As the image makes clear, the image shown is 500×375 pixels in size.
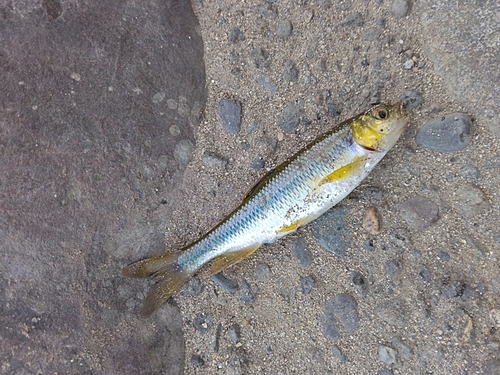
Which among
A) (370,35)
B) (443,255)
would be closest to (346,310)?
(443,255)

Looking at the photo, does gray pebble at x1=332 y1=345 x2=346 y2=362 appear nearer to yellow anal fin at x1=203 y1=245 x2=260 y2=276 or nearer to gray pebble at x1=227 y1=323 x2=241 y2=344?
gray pebble at x1=227 y1=323 x2=241 y2=344

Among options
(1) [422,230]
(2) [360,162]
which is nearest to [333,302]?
(1) [422,230]

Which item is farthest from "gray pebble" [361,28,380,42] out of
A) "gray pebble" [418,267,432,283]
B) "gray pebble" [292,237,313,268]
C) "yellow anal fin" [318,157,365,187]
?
"gray pebble" [418,267,432,283]

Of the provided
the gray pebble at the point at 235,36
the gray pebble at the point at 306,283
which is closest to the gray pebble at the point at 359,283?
the gray pebble at the point at 306,283

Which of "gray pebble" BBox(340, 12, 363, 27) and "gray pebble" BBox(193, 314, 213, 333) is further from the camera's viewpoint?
"gray pebble" BBox(193, 314, 213, 333)

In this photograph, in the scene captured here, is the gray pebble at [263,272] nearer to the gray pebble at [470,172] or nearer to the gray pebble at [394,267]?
the gray pebble at [394,267]

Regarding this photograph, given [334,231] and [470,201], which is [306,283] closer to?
[334,231]
